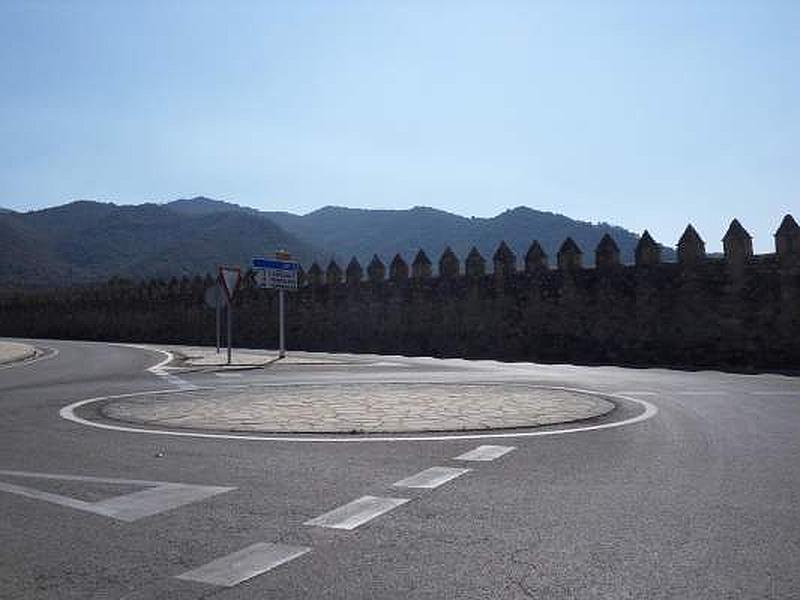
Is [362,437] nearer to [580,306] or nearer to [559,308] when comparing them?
[580,306]

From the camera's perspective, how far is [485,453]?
23.9ft

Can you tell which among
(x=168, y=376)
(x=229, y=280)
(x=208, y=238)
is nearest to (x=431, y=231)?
(x=208, y=238)

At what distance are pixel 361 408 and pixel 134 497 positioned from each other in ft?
17.1

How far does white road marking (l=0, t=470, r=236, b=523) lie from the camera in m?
5.24

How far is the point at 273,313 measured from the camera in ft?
125

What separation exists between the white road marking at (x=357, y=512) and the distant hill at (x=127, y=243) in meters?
Result: 84.0

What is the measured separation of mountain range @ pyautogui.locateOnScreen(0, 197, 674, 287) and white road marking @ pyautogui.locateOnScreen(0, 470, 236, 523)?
76131mm

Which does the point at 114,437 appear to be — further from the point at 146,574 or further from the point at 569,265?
the point at 569,265

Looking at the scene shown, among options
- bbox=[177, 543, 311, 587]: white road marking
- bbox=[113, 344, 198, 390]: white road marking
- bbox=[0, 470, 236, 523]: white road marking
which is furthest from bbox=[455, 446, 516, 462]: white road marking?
bbox=[113, 344, 198, 390]: white road marking

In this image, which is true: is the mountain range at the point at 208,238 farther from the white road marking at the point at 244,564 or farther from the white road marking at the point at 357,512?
the white road marking at the point at 244,564

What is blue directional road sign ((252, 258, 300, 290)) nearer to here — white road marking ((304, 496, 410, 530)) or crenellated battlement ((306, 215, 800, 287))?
crenellated battlement ((306, 215, 800, 287))

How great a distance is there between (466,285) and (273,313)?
12243 millimetres

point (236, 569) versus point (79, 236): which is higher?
point (79, 236)

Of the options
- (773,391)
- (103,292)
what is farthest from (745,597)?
(103,292)
